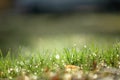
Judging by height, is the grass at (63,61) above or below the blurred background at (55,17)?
below

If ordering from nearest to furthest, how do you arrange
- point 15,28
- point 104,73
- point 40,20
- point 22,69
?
point 104,73 → point 22,69 → point 15,28 → point 40,20

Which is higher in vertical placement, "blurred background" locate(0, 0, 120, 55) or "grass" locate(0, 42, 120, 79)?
"blurred background" locate(0, 0, 120, 55)

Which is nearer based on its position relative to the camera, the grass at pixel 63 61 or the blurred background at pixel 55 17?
the grass at pixel 63 61

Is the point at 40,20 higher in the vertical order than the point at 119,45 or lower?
higher

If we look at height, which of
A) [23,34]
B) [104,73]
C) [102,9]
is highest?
[102,9]

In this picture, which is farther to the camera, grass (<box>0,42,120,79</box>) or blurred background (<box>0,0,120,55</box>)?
blurred background (<box>0,0,120,55</box>)

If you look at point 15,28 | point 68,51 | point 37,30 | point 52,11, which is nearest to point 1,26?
point 15,28

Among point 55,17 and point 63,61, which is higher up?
point 55,17

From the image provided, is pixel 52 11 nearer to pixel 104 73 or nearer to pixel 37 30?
pixel 37 30
